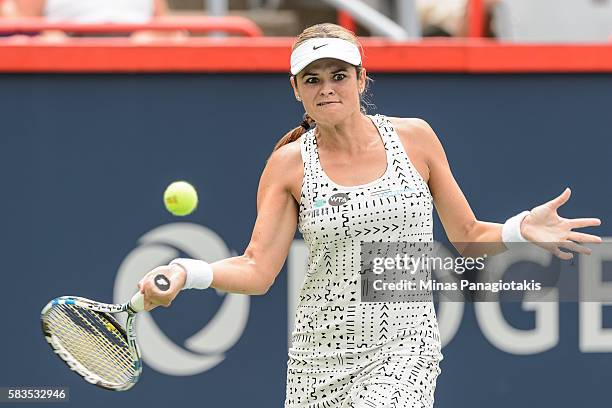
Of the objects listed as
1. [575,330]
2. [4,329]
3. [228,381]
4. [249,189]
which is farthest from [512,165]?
[4,329]

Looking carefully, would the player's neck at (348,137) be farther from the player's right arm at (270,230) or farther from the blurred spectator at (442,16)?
the blurred spectator at (442,16)

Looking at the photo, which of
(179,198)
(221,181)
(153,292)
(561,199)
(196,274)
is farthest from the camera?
(221,181)

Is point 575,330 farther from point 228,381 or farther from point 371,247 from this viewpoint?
point 371,247

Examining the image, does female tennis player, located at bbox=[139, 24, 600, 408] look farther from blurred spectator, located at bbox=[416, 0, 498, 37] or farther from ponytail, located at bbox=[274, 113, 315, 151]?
blurred spectator, located at bbox=[416, 0, 498, 37]

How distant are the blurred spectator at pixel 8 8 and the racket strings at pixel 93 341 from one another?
260 cm

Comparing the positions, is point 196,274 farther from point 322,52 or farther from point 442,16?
point 442,16

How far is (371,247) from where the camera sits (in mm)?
Answer: 4094

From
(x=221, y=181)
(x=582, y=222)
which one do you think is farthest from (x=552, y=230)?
(x=221, y=181)

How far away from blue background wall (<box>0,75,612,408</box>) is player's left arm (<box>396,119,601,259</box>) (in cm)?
133

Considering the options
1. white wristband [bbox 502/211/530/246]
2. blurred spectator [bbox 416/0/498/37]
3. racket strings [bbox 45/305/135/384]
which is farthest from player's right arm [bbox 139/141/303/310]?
blurred spectator [bbox 416/0/498/37]

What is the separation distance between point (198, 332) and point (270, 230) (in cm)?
159

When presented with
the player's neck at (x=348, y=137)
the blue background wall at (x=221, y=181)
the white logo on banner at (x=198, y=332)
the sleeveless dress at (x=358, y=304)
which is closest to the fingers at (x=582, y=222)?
the sleeveless dress at (x=358, y=304)

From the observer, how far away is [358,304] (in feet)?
13.4

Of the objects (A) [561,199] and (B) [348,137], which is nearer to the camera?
(A) [561,199]
